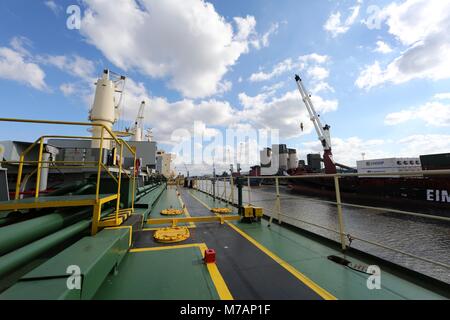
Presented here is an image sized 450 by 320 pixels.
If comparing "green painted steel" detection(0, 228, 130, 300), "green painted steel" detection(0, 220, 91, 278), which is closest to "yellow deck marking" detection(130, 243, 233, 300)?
"green painted steel" detection(0, 228, 130, 300)

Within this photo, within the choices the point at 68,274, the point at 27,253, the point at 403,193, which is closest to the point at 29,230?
the point at 27,253

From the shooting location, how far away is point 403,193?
1705cm

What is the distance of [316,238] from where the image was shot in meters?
3.56

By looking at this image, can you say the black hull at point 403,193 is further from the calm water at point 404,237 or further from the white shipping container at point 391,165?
the white shipping container at point 391,165

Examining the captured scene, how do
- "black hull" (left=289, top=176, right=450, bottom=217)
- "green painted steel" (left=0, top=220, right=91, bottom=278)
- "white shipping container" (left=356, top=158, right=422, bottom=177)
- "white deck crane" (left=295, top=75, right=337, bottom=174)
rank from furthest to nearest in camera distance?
1. "white shipping container" (left=356, top=158, right=422, bottom=177)
2. "white deck crane" (left=295, top=75, right=337, bottom=174)
3. "black hull" (left=289, top=176, right=450, bottom=217)
4. "green painted steel" (left=0, top=220, right=91, bottom=278)

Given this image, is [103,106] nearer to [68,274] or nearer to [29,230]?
[29,230]

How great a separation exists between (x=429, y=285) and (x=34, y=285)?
11.9 ft

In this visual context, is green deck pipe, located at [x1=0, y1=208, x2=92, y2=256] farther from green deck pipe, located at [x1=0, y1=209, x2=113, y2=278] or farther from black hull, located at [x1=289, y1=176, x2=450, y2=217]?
black hull, located at [x1=289, y1=176, x2=450, y2=217]

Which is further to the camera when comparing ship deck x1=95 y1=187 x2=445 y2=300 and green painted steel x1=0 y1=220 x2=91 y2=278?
ship deck x1=95 y1=187 x2=445 y2=300

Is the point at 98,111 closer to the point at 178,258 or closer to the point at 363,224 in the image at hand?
the point at 178,258

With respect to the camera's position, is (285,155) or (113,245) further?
(285,155)

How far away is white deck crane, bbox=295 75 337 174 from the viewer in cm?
2608
